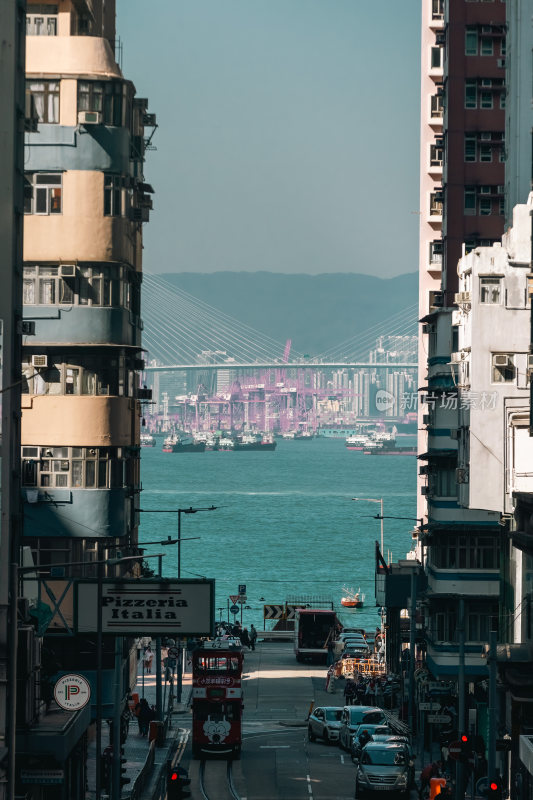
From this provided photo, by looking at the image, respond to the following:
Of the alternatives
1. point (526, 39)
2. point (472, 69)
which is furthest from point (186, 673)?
point (526, 39)

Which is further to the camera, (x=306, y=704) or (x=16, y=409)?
(x=306, y=704)

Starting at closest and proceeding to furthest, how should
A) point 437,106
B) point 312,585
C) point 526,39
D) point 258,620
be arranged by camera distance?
point 526,39
point 437,106
point 258,620
point 312,585

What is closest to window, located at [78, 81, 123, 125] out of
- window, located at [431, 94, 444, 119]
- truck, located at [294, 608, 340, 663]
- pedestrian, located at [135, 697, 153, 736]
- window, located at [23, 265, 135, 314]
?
window, located at [23, 265, 135, 314]

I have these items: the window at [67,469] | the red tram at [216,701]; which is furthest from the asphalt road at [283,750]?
the window at [67,469]

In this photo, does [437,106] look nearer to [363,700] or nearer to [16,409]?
[363,700]

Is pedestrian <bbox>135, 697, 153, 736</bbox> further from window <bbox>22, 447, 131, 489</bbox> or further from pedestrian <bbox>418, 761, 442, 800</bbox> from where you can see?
pedestrian <bbox>418, 761, 442, 800</bbox>

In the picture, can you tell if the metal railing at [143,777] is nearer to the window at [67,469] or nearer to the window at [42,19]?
the window at [67,469]
